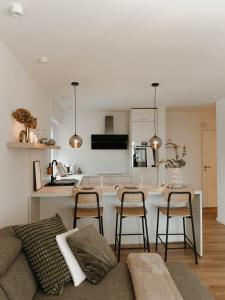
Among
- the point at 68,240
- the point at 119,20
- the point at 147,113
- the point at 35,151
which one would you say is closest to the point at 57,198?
the point at 35,151

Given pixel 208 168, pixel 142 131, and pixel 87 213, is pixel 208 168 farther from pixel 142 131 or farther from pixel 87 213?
pixel 87 213

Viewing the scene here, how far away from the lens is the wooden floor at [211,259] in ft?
9.55

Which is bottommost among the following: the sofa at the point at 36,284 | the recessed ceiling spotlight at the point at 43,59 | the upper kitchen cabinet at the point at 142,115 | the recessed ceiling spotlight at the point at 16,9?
the sofa at the point at 36,284

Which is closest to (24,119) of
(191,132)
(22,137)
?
(22,137)

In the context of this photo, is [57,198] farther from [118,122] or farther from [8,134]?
[118,122]

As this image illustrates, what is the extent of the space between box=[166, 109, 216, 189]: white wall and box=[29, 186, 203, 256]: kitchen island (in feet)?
9.46

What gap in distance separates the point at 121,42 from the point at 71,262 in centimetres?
212

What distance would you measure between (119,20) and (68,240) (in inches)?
73.6

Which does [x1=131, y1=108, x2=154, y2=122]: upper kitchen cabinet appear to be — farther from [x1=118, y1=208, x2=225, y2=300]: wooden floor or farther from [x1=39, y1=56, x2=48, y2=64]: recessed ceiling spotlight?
[x1=39, y1=56, x2=48, y2=64]: recessed ceiling spotlight

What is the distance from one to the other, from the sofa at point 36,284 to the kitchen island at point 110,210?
1.76 meters

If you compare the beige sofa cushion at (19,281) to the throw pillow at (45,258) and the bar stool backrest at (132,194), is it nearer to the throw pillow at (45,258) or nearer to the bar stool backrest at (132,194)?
the throw pillow at (45,258)

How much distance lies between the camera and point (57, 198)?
4023 millimetres

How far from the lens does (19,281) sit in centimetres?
162

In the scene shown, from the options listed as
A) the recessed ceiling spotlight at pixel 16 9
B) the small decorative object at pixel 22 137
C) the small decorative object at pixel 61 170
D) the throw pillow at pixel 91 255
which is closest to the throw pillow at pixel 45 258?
the throw pillow at pixel 91 255
